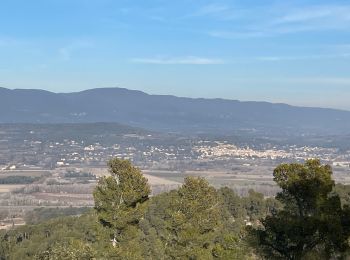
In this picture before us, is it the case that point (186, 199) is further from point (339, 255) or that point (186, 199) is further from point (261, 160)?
point (261, 160)

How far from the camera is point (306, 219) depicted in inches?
601

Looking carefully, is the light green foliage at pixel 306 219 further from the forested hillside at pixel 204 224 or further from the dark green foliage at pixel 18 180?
the dark green foliage at pixel 18 180

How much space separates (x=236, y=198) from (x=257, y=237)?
31366 mm

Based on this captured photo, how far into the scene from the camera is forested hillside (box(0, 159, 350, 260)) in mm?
15305

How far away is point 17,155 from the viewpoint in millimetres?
185500

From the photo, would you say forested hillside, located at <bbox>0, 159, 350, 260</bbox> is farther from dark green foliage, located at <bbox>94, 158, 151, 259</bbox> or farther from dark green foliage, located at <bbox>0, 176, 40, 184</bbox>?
dark green foliage, located at <bbox>0, 176, 40, 184</bbox>

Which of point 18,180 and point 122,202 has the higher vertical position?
point 122,202

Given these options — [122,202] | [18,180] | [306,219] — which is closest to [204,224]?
[122,202]

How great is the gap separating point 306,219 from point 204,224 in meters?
8.27

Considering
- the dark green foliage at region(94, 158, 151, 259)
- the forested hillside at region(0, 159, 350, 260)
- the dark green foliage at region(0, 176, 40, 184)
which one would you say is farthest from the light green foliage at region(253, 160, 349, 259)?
the dark green foliage at region(0, 176, 40, 184)

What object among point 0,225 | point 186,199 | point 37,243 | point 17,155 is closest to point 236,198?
point 37,243

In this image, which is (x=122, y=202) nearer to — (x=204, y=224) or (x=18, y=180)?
(x=204, y=224)

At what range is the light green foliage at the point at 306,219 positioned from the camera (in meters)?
15.0

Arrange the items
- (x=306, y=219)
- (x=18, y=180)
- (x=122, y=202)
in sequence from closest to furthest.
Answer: (x=306, y=219)
(x=122, y=202)
(x=18, y=180)
